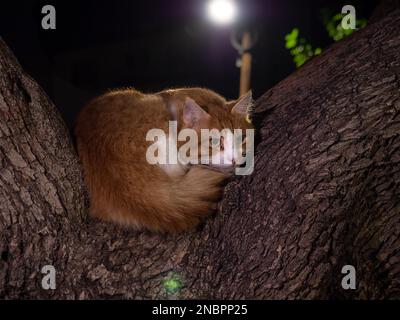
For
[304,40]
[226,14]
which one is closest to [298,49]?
[304,40]

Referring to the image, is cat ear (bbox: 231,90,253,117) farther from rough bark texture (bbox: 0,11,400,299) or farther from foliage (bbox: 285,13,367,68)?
foliage (bbox: 285,13,367,68)

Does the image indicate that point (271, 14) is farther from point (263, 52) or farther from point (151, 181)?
point (151, 181)

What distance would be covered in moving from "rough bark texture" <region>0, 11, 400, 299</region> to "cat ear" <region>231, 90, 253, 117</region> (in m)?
0.60

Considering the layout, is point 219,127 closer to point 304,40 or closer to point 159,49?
point 304,40

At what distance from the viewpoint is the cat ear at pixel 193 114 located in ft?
7.43

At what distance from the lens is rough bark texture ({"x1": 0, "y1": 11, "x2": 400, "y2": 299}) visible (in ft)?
5.10

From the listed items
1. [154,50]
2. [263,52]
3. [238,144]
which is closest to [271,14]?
[263,52]

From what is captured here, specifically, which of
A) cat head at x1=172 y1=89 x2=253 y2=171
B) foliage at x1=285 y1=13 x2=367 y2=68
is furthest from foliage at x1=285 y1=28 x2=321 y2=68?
cat head at x1=172 y1=89 x2=253 y2=171

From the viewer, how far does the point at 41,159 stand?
1.64 metres

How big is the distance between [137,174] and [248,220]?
570 millimetres

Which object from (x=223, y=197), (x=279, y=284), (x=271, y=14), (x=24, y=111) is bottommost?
(x=279, y=284)

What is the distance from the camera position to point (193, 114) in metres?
2.32

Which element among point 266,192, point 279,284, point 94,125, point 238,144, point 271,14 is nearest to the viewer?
point 279,284

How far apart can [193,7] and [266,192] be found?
11.0m
